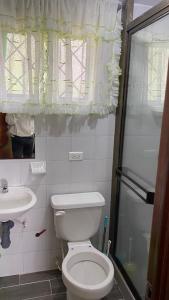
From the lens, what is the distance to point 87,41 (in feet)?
5.80

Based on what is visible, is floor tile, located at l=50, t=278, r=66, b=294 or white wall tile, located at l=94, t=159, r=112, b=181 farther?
white wall tile, located at l=94, t=159, r=112, b=181

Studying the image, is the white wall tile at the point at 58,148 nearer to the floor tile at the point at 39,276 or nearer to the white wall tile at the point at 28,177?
the white wall tile at the point at 28,177

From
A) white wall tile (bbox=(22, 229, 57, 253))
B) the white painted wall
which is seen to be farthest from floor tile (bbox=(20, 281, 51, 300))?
the white painted wall

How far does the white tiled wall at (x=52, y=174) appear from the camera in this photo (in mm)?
1910

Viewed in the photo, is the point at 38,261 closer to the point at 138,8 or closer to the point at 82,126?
the point at 82,126

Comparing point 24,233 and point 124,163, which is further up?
point 124,163

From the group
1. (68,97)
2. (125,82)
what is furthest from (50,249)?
(125,82)

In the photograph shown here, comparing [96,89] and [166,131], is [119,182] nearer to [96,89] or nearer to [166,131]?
[96,89]

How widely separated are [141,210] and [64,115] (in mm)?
919

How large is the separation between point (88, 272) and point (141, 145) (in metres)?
0.99

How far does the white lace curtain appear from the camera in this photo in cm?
164

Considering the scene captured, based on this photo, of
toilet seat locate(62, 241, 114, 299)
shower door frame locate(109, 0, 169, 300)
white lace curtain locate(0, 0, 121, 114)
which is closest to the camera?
shower door frame locate(109, 0, 169, 300)

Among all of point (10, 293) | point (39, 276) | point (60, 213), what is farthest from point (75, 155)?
point (10, 293)

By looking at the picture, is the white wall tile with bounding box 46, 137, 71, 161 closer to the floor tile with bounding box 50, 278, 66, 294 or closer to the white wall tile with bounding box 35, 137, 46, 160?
the white wall tile with bounding box 35, 137, 46, 160
